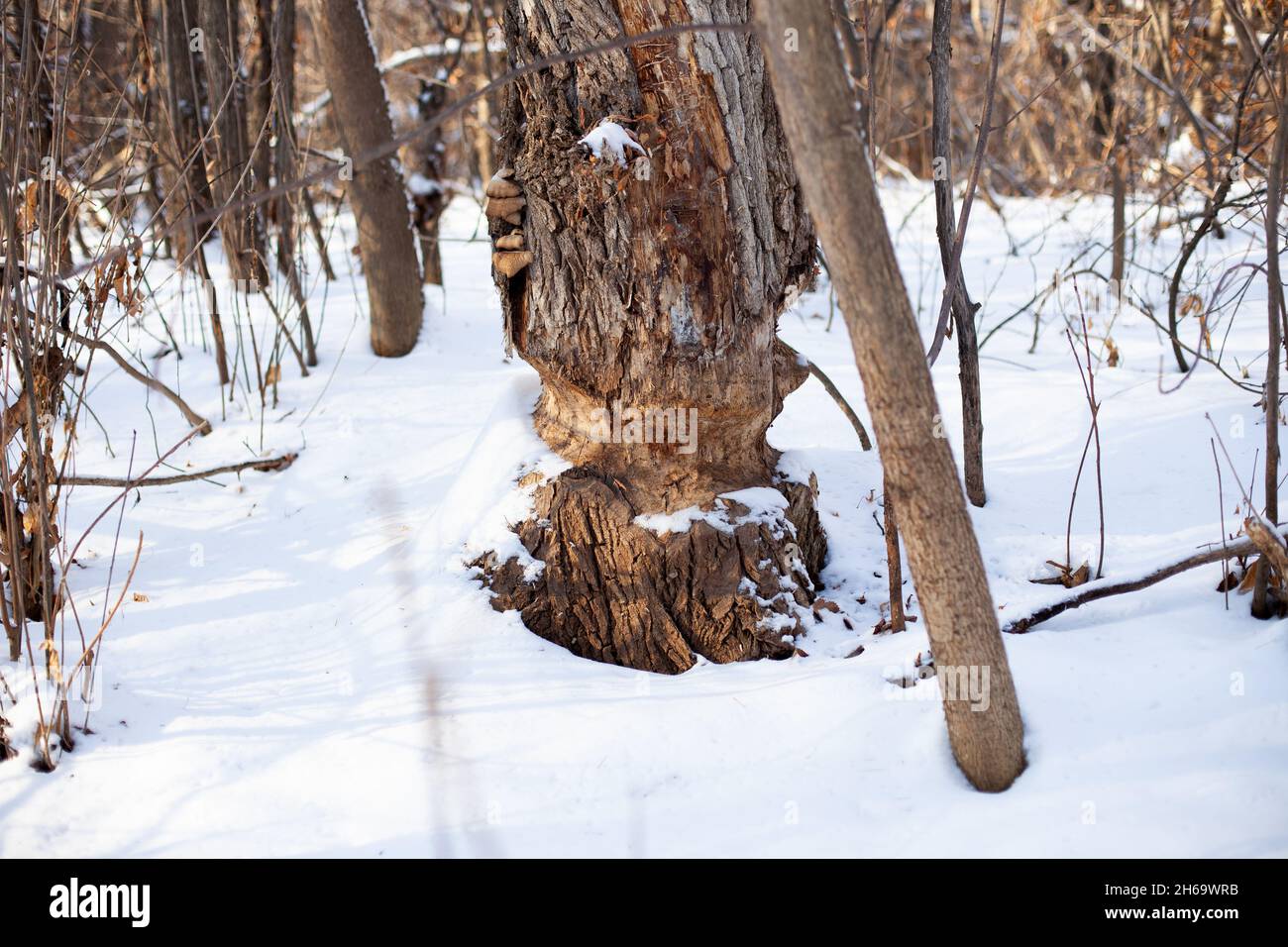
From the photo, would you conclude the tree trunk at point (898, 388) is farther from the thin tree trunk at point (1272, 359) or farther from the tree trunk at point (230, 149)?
the tree trunk at point (230, 149)

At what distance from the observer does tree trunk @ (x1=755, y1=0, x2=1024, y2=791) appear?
162cm

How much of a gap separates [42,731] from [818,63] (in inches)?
90.7

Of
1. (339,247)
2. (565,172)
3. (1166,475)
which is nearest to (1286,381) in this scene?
(1166,475)

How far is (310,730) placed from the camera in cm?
246

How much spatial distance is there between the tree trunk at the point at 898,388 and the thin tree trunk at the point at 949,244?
1.27 meters

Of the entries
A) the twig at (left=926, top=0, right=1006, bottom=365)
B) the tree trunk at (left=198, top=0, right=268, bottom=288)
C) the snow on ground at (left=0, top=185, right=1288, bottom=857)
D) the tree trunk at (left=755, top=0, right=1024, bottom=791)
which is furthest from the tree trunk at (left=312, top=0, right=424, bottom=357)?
the tree trunk at (left=755, top=0, right=1024, bottom=791)

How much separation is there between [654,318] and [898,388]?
1.06 meters

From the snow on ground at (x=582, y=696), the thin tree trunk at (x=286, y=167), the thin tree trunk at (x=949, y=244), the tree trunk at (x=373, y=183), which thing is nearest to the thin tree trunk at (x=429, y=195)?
the tree trunk at (x=373, y=183)

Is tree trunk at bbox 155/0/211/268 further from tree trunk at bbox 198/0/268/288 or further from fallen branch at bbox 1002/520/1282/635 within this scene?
fallen branch at bbox 1002/520/1282/635

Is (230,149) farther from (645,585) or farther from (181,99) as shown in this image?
(645,585)

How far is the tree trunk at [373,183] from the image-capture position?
16.1 ft

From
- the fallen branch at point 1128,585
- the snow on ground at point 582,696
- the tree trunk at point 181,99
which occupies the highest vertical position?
the tree trunk at point 181,99

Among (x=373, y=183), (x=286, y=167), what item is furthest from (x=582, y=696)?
(x=286, y=167)

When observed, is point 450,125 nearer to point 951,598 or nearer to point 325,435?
point 325,435
